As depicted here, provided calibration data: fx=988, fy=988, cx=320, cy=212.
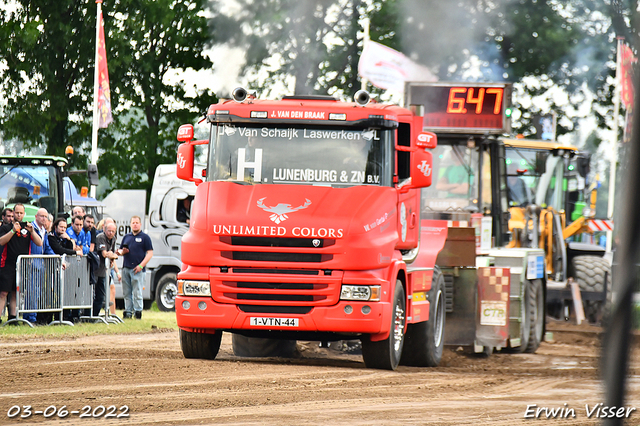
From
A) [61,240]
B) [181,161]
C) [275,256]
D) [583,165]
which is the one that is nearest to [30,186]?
[61,240]

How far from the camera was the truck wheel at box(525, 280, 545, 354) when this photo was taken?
1442 cm

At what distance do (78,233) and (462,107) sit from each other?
7.35 meters

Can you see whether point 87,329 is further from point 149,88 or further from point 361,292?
point 149,88

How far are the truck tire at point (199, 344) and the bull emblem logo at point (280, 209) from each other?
1648mm

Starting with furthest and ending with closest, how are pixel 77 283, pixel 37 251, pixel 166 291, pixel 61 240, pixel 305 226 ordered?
1. pixel 166 291
2. pixel 61 240
3. pixel 77 283
4. pixel 37 251
5. pixel 305 226

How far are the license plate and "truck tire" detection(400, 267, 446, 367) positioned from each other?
7.49 ft

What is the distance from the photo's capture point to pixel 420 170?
10570 millimetres

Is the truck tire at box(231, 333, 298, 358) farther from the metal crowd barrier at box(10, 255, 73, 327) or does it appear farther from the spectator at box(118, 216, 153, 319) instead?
the spectator at box(118, 216, 153, 319)

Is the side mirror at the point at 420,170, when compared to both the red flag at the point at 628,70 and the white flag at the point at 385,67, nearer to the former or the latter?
the red flag at the point at 628,70

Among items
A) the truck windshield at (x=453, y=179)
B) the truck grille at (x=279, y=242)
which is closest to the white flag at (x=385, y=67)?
the truck windshield at (x=453, y=179)

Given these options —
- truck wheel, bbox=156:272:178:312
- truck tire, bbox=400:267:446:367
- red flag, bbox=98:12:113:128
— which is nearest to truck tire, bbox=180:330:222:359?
truck tire, bbox=400:267:446:367

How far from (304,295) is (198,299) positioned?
110 cm

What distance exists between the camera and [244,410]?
23.0ft

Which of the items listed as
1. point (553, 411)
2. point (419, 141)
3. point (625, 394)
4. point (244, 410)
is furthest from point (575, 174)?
point (625, 394)
